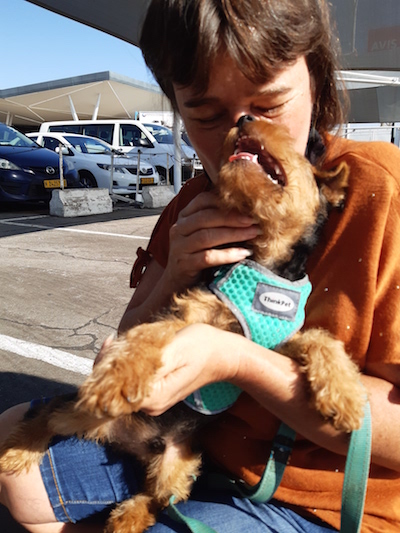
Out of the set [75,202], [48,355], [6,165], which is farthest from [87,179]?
[48,355]

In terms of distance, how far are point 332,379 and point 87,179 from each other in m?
12.9

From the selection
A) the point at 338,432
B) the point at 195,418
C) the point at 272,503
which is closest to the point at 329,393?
the point at 338,432

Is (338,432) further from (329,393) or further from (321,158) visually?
(321,158)

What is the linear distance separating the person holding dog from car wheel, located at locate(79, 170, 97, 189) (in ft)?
39.4

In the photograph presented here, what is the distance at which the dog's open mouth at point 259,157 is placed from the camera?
1.48 metres

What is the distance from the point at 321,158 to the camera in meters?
1.72

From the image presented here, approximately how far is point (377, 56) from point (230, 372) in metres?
7.25

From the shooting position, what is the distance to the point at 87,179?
13398 millimetres

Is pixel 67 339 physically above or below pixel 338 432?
below

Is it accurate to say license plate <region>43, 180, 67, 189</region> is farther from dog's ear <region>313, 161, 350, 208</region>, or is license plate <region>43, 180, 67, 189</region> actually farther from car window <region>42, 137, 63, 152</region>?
dog's ear <region>313, 161, 350, 208</region>

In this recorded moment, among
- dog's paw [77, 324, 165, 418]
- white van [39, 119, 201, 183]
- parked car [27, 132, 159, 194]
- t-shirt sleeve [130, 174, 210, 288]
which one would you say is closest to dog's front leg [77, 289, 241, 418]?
dog's paw [77, 324, 165, 418]

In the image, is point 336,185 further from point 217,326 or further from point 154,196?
point 154,196

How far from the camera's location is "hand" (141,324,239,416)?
1.20 meters

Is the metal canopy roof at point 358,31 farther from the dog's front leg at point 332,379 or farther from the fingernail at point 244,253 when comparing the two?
the dog's front leg at point 332,379
